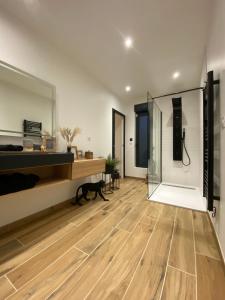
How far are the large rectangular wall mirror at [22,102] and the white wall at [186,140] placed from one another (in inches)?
127

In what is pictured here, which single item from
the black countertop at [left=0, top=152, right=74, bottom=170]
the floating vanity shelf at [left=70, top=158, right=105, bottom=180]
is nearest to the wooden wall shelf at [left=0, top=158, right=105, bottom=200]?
the floating vanity shelf at [left=70, top=158, right=105, bottom=180]

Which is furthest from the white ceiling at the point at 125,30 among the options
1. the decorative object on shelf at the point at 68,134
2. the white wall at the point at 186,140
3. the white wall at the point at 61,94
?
the decorative object on shelf at the point at 68,134

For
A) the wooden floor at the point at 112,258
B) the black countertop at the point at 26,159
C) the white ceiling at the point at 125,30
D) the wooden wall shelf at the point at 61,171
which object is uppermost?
the white ceiling at the point at 125,30

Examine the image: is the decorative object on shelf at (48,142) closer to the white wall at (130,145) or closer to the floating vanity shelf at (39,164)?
the floating vanity shelf at (39,164)

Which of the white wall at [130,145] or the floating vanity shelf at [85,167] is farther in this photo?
the white wall at [130,145]

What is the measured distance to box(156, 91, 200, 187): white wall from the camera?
12.6ft

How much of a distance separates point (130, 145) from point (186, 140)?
5.52 ft

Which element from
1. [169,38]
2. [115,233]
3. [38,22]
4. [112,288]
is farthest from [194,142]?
[38,22]

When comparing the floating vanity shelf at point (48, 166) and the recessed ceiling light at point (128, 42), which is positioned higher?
the recessed ceiling light at point (128, 42)

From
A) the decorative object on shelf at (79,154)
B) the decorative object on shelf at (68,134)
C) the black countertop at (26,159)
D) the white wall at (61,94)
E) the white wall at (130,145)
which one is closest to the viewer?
the black countertop at (26,159)

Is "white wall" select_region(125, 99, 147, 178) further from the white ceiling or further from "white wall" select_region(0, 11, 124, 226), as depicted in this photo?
the white ceiling

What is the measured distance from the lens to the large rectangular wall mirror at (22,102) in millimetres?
1752

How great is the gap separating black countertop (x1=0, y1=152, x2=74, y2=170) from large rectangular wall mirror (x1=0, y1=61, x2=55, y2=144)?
0.52 meters

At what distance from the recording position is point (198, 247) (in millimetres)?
1496
